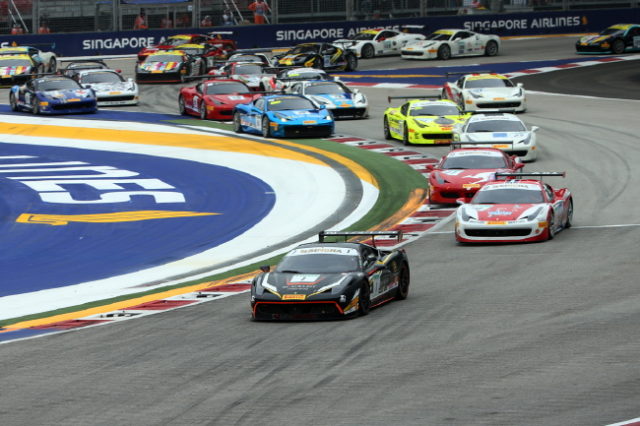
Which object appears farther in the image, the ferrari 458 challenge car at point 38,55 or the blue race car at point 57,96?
the ferrari 458 challenge car at point 38,55

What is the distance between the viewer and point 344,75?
52.2 meters

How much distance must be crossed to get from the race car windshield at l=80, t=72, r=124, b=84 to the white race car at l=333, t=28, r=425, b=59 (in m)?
15.6

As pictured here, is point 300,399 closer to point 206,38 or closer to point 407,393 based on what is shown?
point 407,393

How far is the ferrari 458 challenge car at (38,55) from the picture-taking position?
51094mm

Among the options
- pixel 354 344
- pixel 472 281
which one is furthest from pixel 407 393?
pixel 472 281

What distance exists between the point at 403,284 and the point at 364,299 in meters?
1.46

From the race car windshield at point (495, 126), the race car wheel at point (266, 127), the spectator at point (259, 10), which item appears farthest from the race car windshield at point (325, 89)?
the spectator at point (259, 10)

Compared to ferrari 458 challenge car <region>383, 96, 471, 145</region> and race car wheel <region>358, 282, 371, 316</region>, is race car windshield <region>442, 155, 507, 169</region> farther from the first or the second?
A: race car wheel <region>358, 282, 371, 316</region>

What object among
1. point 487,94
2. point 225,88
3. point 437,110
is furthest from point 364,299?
point 225,88

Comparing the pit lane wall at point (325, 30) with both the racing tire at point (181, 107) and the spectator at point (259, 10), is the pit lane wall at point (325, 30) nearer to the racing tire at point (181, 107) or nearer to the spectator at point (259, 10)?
the spectator at point (259, 10)

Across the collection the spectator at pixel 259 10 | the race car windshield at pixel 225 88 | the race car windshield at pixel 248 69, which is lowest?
the race car windshield at pixel 225 88

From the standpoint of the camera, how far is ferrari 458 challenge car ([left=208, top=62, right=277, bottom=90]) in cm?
4575

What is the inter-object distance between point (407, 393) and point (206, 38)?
47.2 meters

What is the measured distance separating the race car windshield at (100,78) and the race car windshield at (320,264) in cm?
2895
